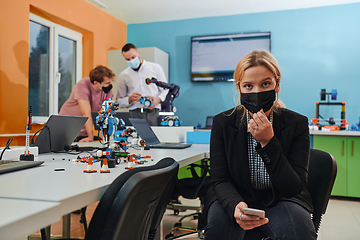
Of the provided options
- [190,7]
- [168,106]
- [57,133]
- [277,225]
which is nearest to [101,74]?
[168,106]

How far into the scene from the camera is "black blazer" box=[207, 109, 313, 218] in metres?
1.11

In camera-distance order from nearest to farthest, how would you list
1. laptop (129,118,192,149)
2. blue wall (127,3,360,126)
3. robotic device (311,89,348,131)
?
laptop (129,118,192,149)
robotic device (311,89,348,131)
blue wall (127,3,360,126)

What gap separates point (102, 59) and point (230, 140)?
396cm

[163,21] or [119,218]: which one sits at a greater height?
[163,21]

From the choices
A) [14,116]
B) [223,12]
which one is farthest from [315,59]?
[14,116]

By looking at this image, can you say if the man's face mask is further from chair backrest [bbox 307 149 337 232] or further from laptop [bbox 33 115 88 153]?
chair backrest [bbox 307 149 337 232]

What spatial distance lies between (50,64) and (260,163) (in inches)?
144

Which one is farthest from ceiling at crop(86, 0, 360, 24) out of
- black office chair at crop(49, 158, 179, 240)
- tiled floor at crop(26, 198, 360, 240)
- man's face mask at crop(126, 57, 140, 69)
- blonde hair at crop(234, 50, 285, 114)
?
black office chair at crop(49, 158, 179, 240)

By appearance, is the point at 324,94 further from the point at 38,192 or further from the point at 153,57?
the point at 38,192

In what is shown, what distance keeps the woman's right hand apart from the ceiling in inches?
152

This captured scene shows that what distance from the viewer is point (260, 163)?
4.07 ft

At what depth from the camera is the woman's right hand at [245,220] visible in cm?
102

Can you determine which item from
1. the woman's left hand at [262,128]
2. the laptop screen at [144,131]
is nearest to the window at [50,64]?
the laptop screen at [144,131]

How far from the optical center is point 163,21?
5238 mm
